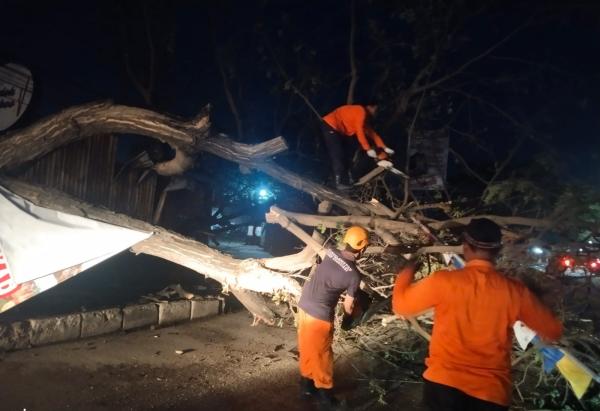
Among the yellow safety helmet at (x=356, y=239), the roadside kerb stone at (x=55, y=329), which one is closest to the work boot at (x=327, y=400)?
the yellow safety helmet at (x=356, y=239)

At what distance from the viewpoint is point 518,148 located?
8383 millimetres

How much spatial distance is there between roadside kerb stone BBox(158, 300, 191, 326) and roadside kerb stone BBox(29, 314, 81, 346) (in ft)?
4.44

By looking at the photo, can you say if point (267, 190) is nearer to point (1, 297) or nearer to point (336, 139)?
point (336, 139)

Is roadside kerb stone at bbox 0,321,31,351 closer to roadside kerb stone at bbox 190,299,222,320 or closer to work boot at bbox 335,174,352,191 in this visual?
roadside kerb stone at bbox 190,299,222,320

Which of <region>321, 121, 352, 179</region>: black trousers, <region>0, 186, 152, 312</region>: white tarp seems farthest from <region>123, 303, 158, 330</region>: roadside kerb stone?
<region>321, 121, 352, 179</region>: black trousers

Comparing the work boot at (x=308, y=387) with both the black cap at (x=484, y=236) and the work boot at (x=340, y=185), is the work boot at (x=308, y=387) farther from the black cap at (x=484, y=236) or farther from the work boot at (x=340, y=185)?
the black cap at (x=484, y=236)

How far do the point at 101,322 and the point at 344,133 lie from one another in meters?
4.50

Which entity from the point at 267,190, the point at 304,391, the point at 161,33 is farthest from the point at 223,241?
the point at 304,391

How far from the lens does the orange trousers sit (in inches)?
192

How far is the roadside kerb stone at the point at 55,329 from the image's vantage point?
5.68 metres

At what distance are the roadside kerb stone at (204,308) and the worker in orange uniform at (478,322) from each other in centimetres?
571

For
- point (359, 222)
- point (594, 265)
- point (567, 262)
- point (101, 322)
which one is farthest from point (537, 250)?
point (101, 322)

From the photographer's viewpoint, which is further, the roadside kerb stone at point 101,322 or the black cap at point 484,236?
the roadside kerb stone at point 101,322

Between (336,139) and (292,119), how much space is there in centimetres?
528
